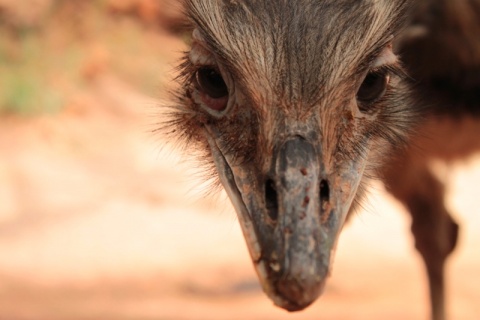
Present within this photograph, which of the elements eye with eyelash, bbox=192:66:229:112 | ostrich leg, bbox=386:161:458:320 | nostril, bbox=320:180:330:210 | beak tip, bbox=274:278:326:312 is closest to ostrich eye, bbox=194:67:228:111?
eye with eyelash, bbox=192:66:229:112

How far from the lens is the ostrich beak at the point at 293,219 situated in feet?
5.57

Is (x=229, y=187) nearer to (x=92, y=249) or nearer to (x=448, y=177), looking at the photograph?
(x=448, y=177)

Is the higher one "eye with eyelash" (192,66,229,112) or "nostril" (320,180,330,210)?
"eye with eyelash" (192,66,229,112)

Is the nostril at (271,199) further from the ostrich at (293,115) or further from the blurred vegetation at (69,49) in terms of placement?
the blurred vegetation at (69,49)

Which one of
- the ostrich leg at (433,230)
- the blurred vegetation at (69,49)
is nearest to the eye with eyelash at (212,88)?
the ostrich leg at (433,230)

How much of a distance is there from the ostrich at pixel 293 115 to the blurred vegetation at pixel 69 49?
18.9ft

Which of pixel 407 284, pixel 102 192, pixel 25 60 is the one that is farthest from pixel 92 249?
pixel 25 60

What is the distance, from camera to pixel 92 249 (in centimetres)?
574

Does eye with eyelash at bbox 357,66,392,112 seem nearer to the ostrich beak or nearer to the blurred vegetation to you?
the ostrich beak

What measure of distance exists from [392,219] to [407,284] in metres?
1.37

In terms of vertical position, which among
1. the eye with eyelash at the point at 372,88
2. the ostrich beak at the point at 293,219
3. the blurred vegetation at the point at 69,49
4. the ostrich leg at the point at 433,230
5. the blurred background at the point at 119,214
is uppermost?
the blurred vegetation at the point at 69,49

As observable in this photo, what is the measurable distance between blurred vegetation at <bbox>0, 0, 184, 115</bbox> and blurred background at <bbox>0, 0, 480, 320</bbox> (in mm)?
14

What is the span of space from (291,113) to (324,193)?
181 millimetres

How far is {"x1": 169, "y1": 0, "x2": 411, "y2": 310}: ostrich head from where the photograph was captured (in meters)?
1.73
